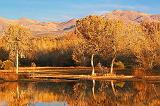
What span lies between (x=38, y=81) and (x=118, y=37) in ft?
51.1

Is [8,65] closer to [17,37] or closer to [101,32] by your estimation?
[17,37]

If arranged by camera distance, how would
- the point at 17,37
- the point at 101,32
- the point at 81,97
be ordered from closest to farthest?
the point at 81,97, the point at 101,32, the point at 17,37

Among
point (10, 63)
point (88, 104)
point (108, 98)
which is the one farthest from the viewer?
point (10, 63)

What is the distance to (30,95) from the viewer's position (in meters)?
43.8

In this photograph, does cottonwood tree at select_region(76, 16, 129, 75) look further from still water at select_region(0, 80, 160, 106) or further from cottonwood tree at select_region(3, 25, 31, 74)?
still water at select_region(0, 80, 160, 106)

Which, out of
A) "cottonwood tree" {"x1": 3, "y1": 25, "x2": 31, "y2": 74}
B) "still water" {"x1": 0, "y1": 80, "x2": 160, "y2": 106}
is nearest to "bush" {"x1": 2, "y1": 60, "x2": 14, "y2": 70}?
"cottonwood tree" {"x1": 3, "y1": 25, "x2": 31, "y2": 74}

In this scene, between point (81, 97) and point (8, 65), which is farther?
point (8, 65)

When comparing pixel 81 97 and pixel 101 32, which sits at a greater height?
pixel 101 32

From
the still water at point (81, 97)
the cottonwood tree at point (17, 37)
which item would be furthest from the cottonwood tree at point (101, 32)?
the still water at point (81, 97)

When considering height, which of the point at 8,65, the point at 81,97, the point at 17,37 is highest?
the point at 17,37

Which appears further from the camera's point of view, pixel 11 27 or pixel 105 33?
pixel 11 27

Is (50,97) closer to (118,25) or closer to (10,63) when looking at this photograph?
(118,25)

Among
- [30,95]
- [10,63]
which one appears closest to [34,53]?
[10,63]

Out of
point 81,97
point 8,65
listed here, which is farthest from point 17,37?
point 81,97
